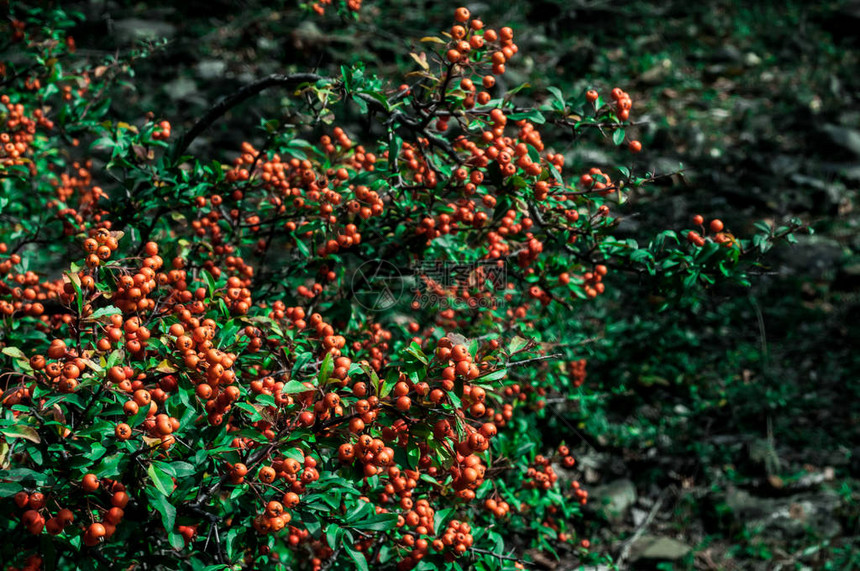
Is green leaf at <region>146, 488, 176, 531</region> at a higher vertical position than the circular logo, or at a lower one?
higher

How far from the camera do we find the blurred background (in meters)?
4.64

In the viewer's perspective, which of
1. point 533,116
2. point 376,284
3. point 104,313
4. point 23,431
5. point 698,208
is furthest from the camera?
point 698,208

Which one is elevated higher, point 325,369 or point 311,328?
point 325,369

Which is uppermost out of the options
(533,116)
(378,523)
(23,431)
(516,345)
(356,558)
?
(533,116)

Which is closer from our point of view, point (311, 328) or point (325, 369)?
point (325, 369)

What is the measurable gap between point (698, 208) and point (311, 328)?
5925 mm

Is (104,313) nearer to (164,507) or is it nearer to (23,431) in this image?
(23,431)

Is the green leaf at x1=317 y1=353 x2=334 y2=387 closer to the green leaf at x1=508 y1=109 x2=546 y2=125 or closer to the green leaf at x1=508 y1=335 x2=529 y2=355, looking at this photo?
the green leaf at x1=508 y1=335 x2=529 y2=355

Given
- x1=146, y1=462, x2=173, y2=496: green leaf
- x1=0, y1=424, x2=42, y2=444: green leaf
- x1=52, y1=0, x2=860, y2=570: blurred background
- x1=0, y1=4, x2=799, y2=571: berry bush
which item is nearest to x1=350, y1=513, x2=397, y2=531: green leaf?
x1=0, y1=4, x2=799, y2=571: berry bush

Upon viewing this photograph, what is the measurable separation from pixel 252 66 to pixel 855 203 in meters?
8.52

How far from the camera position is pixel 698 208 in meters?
7.38

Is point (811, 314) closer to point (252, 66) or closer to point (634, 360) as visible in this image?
point (634, 360)

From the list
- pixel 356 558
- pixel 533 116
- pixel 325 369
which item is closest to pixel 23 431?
pixel 325 369

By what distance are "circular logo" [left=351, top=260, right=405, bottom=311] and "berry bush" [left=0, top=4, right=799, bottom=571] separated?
0.02 meters
